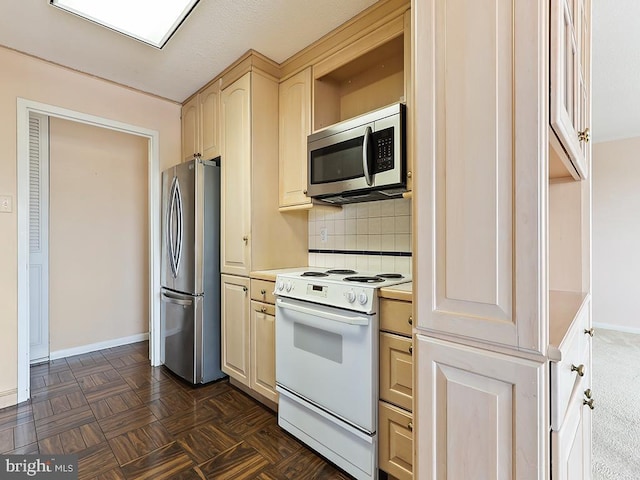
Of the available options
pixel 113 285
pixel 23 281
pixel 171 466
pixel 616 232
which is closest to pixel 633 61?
pixel 616 232

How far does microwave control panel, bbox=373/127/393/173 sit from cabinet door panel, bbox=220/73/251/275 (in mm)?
950

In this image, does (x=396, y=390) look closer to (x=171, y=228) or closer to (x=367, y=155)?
(x=367, y=155)

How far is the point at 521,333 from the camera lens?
31.2 inches

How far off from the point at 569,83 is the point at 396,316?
103 cm

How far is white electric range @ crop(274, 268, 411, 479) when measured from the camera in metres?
1.50

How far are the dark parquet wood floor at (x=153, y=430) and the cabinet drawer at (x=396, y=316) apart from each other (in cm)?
80

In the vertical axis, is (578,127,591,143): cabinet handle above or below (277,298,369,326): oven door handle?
above

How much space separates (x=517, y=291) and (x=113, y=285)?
12.5 ft

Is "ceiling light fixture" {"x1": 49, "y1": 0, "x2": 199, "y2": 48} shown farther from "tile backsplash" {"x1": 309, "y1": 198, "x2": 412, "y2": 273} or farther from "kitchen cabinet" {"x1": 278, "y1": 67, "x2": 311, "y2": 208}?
"tile backsplash" {"x1": 309, "y1": 198, "x2": 412, "y2": 273}

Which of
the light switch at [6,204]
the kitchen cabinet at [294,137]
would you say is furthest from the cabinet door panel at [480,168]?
the light switch at [6,204]

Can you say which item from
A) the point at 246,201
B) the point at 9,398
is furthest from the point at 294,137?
the point at 9,398

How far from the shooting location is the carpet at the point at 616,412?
1654mm

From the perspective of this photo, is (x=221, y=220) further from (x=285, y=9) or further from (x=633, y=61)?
(x=633, y=61)

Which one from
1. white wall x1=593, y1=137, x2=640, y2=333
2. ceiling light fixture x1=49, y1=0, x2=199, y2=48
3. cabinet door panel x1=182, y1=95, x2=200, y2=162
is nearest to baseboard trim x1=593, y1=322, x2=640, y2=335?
white wall x1=593, y1=137, x2=640, y2=333
